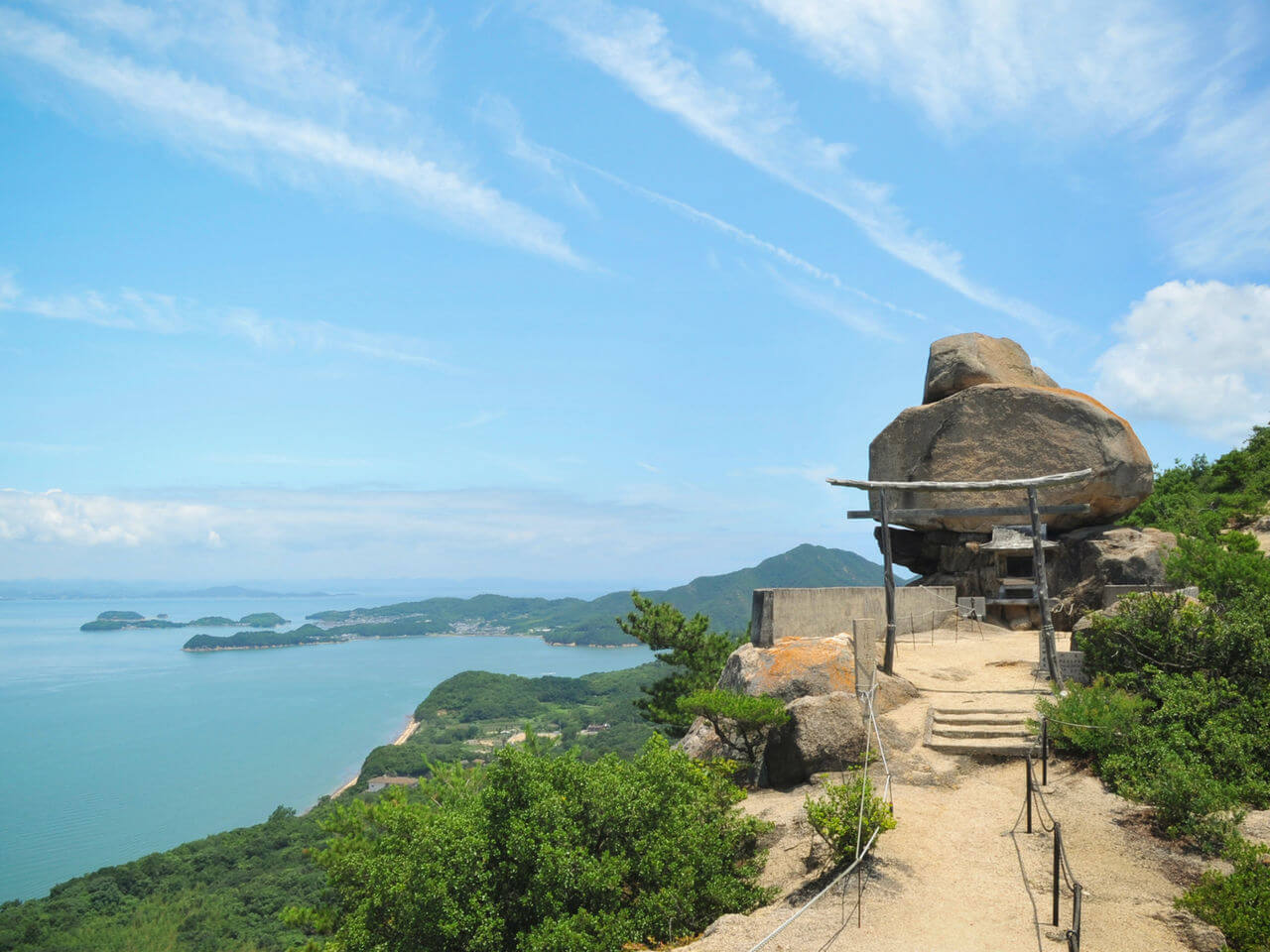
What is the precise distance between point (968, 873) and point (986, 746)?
3.28 metres

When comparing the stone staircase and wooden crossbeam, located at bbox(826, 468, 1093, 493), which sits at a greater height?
wooden crossbeam, located at bbox(826, 468, 1093, 493)

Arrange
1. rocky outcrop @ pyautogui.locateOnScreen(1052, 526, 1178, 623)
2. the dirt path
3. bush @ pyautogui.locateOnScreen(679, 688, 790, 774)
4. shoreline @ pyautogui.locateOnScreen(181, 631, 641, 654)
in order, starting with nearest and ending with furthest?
the dirt path
bush @ pyautogui.locateOnScreen(679, 688, 790, 774)
rocky outcrop @ pyautogui.locateOnScreen(1052, 526, 1178, 623)
shoreline @ pyautogui.locateOnScreen(181, 631, 641, 654)

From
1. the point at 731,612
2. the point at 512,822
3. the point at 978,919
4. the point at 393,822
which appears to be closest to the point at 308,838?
the point at 393,822

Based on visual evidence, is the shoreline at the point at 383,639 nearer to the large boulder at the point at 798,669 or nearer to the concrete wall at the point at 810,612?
the concrete wall at the point at 810,612

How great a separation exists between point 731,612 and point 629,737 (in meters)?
59.8

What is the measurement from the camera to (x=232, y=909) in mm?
36281

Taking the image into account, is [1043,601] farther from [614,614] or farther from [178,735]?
[614,614]

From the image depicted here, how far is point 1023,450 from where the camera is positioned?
20266mm

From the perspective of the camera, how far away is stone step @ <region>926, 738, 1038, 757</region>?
32.0 ft

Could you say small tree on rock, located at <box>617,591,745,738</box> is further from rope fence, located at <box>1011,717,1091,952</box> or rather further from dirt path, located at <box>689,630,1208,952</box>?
rope fence, located at <box>1011,717,1091,952</box>

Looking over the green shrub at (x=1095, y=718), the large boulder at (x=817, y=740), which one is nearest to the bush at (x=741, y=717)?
the large boulder at (x=817, y=740)

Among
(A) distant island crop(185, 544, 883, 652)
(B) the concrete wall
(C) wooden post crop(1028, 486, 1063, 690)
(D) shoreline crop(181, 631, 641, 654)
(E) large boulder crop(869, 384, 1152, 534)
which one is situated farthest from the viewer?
(D) shoreline crop(181, 631, 641, 654)

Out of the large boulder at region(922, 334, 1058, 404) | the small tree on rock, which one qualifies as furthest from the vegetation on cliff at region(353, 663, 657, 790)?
the large boulder at region(922, 334, 1058, 404)

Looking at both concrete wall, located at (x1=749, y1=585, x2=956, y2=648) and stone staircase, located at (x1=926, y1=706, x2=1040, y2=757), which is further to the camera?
concrete wall, located at (x1=749, y1=585, x2=956, y2=648)
